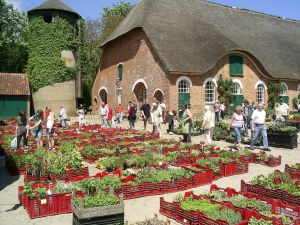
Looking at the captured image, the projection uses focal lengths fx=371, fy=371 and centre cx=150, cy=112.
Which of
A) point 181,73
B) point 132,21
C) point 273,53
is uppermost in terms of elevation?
point 132,21

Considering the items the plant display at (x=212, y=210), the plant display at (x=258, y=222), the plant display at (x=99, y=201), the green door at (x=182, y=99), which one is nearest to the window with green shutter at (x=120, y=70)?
the green door at (x=182, y=99)

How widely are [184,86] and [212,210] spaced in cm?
2121

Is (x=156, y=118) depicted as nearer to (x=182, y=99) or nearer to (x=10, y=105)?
(x=182, y=99)

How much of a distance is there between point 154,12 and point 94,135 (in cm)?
1612

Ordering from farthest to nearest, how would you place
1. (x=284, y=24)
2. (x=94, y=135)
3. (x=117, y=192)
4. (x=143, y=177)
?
(x=284, y=24) < (x=94, y=135) < (x=143, y=177) < (x=117, y=192)

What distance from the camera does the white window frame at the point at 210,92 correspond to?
2858cm

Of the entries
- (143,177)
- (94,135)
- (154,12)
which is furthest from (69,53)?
(143,177)

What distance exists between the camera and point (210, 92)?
1134 inches

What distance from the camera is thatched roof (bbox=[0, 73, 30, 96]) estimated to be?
3077cm

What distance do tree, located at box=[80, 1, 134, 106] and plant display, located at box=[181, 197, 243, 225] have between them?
122ft

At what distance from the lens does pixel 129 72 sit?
101ft

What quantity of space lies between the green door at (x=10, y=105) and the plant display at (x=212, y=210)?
2613 cm

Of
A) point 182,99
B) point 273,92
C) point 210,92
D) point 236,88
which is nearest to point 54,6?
point 182,99

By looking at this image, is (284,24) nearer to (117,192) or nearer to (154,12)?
(154,12)
